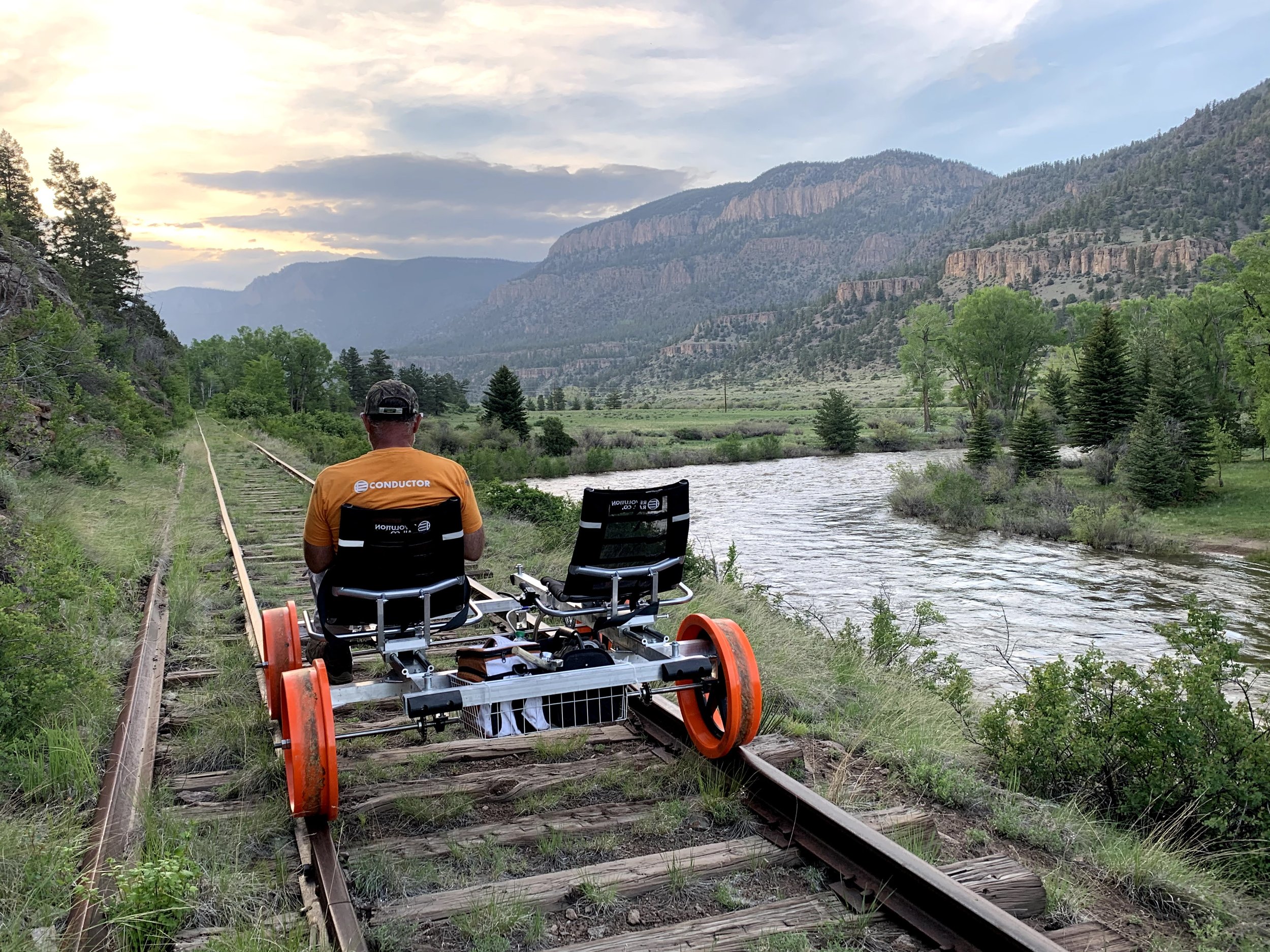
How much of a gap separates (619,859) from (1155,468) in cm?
3524

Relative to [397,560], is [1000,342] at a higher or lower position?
higher

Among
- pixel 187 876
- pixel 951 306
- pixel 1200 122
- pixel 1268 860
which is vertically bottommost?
pixel 1268 860

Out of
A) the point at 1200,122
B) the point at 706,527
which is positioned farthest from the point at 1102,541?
the point at 1200,122

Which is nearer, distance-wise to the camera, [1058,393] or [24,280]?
[24,280]

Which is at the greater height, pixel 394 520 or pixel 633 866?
pixel 394 520

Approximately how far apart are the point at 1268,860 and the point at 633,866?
→ 3396 millimetres

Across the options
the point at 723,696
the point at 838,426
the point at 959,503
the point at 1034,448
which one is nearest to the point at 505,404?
the point at 838,426

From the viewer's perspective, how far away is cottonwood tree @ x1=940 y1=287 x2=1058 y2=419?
2452 inches

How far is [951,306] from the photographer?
15388cm

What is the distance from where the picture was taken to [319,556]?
4688 mm

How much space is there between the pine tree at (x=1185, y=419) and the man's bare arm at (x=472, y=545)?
1379 inches

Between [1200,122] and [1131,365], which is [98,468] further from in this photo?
[1200,122]

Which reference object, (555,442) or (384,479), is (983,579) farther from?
(555,442)

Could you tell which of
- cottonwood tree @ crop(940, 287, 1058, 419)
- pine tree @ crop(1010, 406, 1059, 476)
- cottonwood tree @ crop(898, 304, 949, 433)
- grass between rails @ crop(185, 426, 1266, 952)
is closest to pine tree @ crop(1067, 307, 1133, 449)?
pine tree @ crop(1010, 406, 1059, 476)
